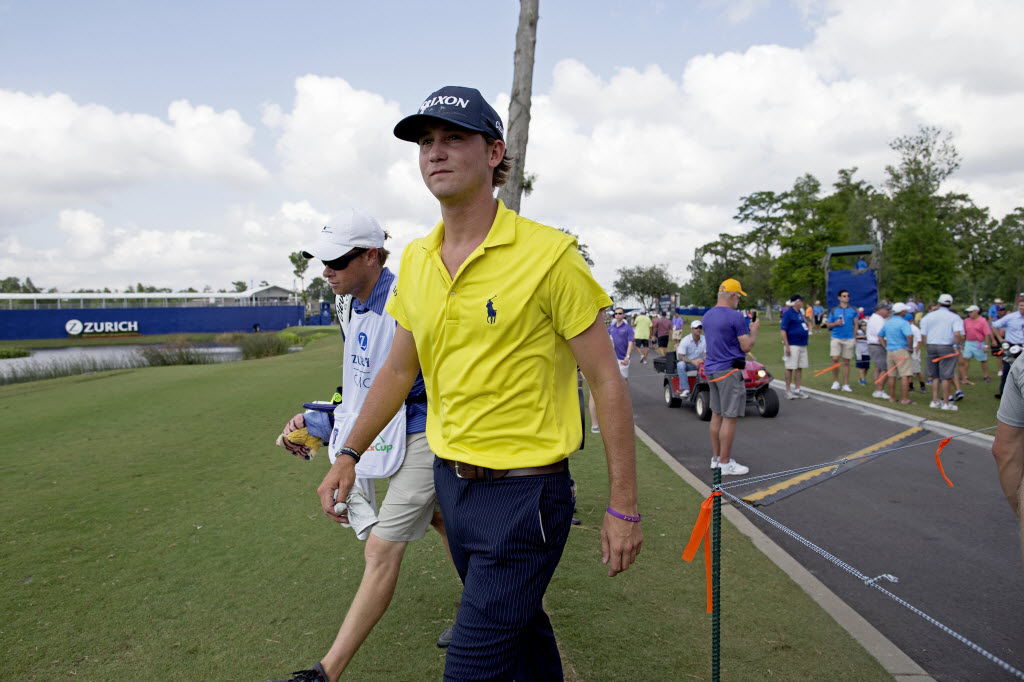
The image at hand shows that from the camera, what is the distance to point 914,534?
18.5 feet

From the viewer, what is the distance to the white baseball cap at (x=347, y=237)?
3.16 m

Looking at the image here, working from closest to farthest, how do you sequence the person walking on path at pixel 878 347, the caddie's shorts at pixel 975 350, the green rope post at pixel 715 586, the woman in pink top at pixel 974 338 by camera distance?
the green rope post at pixel 715 586 → the person walking on path at pixel 878 347 → the woman in pink top at pixel 974 338 → the caddie's shorts at pixel 975 350

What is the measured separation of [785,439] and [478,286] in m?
9.14

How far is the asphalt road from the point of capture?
3873 millimetres

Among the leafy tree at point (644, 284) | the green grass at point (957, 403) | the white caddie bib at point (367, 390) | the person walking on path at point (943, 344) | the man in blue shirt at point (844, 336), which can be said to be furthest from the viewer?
the leafy tree at point (644, 284)

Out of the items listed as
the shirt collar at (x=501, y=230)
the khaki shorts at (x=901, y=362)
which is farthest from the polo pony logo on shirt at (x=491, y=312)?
the khaki shorts at (x=901, y=362)

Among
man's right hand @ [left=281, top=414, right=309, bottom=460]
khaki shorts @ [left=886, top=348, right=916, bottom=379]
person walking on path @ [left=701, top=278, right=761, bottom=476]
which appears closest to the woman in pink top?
khaki shorts @ [left=886, top=348, right=916, bottom=379]

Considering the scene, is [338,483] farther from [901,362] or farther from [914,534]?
[901,362]

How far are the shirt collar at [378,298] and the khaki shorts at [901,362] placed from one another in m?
12.6

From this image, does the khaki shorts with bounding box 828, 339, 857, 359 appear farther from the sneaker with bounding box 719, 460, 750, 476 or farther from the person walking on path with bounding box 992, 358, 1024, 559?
the person walking on path with bounding box 992, 358, 1024, 559

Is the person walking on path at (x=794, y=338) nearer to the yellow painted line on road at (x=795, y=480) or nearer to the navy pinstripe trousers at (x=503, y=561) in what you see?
the yellow painted line on road at (x=795, y=480)

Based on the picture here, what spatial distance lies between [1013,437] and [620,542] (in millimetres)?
1844

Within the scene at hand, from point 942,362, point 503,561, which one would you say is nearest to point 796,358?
point 942,362

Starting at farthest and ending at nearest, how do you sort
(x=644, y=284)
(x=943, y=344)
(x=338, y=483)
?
(x=644, y=284) < (x=943, y=344) < (x=338, y=483)
